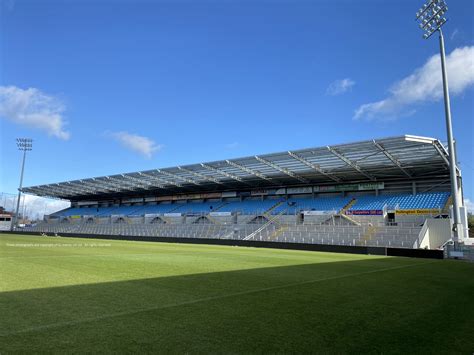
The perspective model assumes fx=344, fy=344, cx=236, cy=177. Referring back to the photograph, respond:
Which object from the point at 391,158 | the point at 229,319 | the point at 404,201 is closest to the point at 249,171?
the point at 391,158

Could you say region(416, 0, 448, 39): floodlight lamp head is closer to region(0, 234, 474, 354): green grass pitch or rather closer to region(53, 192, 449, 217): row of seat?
region(53, 192, 449, 217): row of seat

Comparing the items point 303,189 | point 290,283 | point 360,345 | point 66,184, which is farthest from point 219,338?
point 66,184

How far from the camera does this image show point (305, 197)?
48594mm

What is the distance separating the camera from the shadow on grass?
4230 mm

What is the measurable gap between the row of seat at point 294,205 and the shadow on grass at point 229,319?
30.7 meters

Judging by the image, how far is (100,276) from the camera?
9.80 metres

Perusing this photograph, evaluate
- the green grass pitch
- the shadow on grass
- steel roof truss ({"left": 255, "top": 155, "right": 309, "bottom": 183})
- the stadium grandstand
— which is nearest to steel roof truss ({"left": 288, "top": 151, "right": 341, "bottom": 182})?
the stadium grandstand

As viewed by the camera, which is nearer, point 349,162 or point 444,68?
point 444,68

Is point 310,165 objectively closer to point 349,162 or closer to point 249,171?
point 349,162

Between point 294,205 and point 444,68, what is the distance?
25.7 metres

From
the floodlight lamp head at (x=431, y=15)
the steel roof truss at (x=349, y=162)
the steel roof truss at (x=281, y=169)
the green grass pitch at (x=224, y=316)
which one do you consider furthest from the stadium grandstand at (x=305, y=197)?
the green grass pitch at (x=224, y=316)

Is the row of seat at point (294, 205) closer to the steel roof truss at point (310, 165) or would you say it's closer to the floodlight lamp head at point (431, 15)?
the steel roof truss at point (310, 165)

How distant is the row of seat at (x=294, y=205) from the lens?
36.4 meters

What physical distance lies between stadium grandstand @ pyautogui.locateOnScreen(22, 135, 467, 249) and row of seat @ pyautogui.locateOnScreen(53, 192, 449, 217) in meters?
0.12
